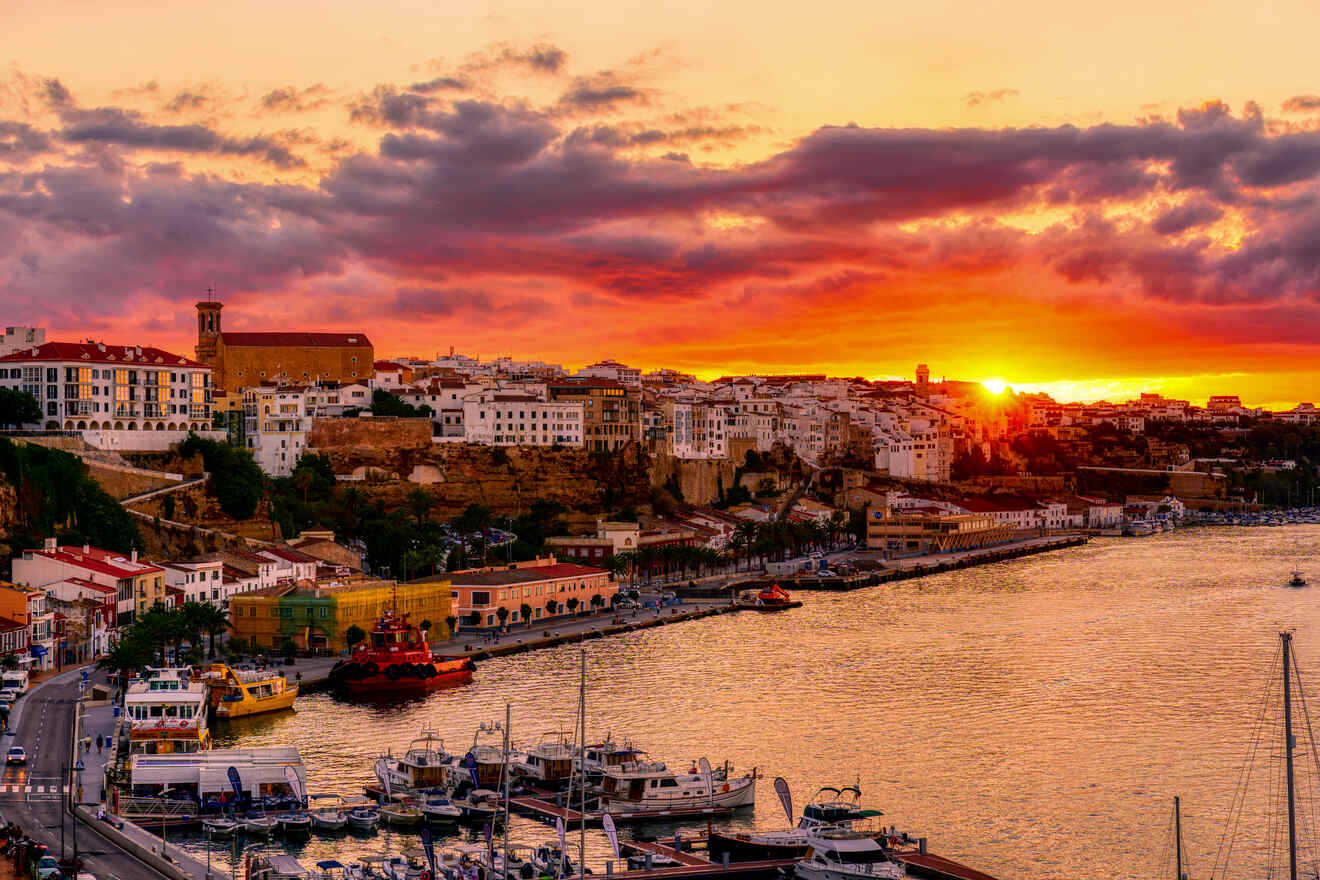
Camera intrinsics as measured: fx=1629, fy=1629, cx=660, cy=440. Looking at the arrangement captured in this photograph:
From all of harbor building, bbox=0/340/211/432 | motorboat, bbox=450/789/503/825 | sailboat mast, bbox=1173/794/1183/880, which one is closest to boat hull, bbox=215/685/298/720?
motorboat, bbox=450/789/503/825

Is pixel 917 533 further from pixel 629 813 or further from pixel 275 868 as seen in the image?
pixel 275 868

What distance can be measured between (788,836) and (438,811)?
4.44 meters

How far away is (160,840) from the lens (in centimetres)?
1762

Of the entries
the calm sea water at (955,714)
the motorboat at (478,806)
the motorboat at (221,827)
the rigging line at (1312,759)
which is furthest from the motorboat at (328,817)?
the rigging line at (1312,759)

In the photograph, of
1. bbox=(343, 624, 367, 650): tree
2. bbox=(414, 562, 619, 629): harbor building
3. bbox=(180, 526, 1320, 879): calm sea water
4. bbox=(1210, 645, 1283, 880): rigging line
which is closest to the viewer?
bbox=(1210, 645, 1283, 880): rigging line

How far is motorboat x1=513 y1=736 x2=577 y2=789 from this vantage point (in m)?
21.6

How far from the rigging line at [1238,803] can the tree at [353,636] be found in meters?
16.8

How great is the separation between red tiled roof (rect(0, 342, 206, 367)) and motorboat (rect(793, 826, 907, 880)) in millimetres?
35259

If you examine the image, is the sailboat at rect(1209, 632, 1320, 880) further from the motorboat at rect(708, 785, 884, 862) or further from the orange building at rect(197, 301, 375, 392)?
the orange building at rect(197, 301, 375, 392)

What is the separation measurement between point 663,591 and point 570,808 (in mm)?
25999

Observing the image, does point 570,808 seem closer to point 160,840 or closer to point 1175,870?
point 160,840

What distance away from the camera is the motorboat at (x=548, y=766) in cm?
2156

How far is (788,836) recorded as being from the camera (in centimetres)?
1817

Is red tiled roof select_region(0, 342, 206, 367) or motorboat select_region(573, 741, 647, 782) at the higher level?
red tiled roof select_region(0, 342, 206, 367)
